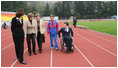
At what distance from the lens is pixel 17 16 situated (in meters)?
4.82

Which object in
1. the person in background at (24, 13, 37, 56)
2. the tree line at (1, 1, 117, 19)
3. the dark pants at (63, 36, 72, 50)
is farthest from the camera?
the tree line at (1, 1, 117, 19)

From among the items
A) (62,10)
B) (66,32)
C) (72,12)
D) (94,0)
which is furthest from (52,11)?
(66,32)

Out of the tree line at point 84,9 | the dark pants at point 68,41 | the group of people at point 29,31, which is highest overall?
the tree line at point 84,9

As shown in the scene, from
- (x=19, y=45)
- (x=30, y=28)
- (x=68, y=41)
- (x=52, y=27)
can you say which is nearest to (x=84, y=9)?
(x=52, y=27)

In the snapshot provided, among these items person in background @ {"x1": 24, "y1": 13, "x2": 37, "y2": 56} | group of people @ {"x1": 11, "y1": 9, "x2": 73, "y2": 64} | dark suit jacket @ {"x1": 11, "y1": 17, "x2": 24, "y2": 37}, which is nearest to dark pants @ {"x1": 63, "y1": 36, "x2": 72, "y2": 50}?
group of people @ {"x1": 11, "y1": 9, "x2": 73, "y2": 64}

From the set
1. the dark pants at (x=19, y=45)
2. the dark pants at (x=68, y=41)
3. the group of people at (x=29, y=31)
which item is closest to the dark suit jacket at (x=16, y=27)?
the group of people at (x=29, y=31)

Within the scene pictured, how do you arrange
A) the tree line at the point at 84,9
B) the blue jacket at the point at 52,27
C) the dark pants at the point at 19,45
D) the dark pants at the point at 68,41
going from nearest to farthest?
the dark pants at the point at 19,45 → the dark pants at the point at 68,41 → the blue jacket at the point at 52,27 → the tree line at the point at 84,9

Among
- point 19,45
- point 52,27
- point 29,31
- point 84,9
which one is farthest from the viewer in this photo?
point 84,9

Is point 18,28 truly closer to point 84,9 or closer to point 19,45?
point 19,45

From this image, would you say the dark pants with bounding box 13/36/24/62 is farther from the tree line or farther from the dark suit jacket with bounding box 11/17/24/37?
the tree line

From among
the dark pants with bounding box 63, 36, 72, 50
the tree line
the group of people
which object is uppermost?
the tree line

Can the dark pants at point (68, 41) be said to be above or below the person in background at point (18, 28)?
below

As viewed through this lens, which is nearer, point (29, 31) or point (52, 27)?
point (29, 31)

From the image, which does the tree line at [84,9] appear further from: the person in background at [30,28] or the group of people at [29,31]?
the person in background at [30,28]
